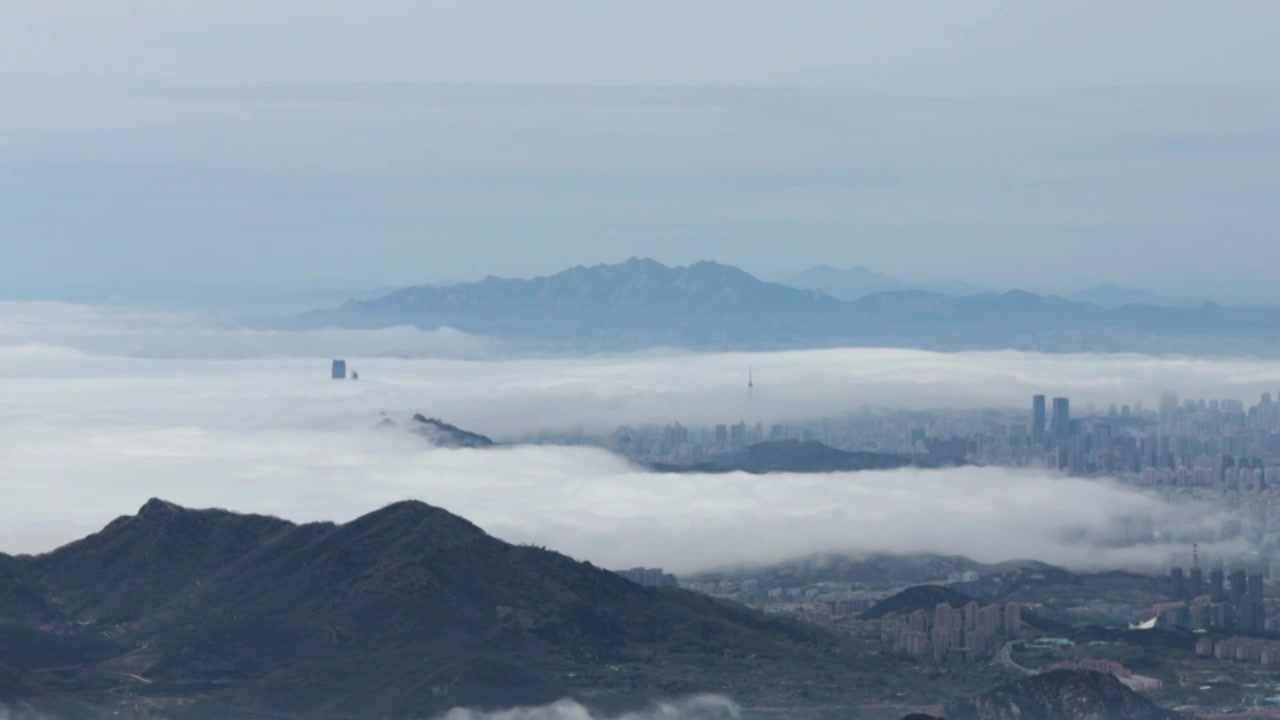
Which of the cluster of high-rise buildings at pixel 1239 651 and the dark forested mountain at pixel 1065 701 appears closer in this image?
the dark forested mountain at pixel 1065 701

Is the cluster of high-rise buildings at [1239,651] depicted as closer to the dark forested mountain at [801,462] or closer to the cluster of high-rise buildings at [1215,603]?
the cluster of high-rise buildings at [1215,603]

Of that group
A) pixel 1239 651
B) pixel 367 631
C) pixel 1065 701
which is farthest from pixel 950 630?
pixel 367 631

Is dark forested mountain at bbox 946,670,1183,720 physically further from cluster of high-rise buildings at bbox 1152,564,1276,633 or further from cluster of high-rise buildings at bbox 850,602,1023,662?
cluster of high-rise buildings at bbox 1152,564,1276,633

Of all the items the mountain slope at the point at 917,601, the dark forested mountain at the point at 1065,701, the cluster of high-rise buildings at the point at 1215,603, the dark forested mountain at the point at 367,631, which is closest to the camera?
the dark forested mountain at the point at 1065,701

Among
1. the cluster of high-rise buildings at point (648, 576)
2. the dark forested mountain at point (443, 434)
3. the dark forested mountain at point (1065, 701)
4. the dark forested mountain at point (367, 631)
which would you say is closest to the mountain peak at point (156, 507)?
the dark forested mountain at point (367, 631)

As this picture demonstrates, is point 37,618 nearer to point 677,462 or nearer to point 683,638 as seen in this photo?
point 683,638
